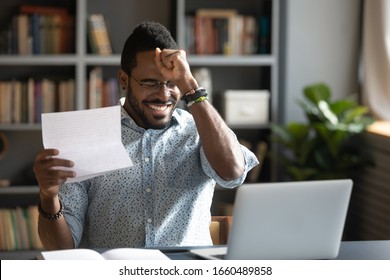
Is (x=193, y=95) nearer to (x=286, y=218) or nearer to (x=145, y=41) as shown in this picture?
(x=145, y=41)

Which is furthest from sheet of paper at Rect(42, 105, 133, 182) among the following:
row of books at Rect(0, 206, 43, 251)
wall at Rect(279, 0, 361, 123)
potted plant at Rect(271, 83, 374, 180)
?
wall at Rect(279, 0, 361, 123)

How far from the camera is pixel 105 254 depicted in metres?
1.91

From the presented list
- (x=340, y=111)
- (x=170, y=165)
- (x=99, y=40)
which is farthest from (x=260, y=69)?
(x=170, y=165)

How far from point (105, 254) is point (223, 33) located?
2979mm

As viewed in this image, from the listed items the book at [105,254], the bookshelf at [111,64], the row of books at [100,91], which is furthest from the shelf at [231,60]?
the book at [105,254]

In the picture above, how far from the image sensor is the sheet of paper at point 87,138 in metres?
2.00

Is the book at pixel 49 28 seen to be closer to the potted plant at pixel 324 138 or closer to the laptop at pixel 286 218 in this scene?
the potted plant at pixel 324 138

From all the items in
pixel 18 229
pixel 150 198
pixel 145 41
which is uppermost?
pixel 145 41

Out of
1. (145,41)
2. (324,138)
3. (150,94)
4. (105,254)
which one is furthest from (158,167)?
(324,138)

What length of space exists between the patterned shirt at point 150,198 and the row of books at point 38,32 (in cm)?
229

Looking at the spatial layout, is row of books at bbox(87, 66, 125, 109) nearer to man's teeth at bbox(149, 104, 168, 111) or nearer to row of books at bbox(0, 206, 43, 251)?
row of books at bbox(0, 206, 43, 251)

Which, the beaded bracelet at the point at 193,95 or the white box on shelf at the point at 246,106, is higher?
the beaded bracelet at the point at 193,95

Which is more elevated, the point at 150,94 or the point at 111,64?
the point at 150,94

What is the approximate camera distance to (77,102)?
4.59m
